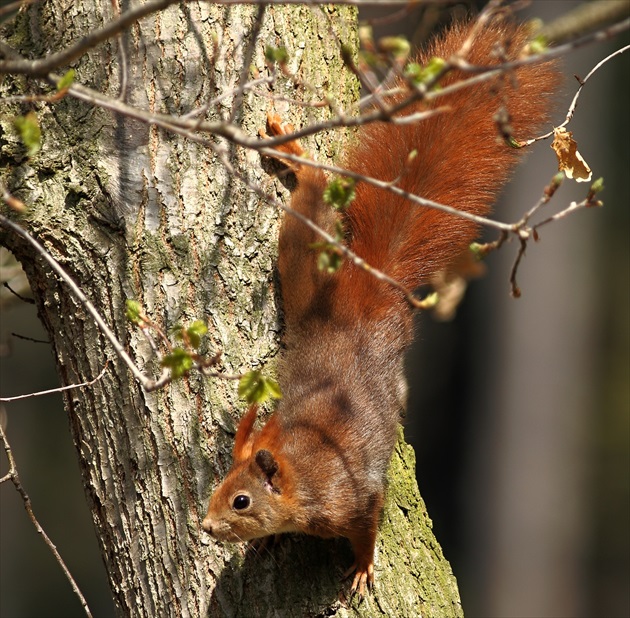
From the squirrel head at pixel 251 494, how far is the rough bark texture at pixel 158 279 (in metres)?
0.05

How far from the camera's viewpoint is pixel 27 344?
1003cm

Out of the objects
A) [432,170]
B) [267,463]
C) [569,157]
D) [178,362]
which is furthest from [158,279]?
[569,157]

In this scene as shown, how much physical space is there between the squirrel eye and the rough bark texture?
0.27 ft

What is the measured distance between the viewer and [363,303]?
2.83 m

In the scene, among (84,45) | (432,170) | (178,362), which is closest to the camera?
(84,45)

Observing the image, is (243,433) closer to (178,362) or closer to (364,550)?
(364,550)

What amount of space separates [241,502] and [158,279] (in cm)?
65

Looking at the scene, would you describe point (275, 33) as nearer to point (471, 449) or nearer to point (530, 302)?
point (530, 302)

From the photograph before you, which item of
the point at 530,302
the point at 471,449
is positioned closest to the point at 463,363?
the point at 471,449

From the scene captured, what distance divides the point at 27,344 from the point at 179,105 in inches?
321

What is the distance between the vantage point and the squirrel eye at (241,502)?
2.45m

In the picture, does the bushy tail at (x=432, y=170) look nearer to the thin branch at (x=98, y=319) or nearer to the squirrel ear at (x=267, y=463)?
the squirrel ear at (x=267, y=463)

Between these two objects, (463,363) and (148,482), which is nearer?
(148,482)

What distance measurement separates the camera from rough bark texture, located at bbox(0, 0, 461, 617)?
242 cm
